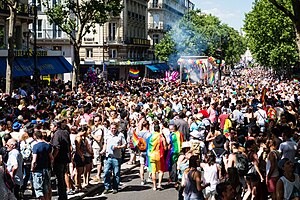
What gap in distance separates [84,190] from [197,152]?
356 centimetres

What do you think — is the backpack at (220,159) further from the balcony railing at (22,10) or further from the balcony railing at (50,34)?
the balcony railing at (50,34)

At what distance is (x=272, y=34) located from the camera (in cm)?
5559

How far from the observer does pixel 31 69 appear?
35094 millimetres

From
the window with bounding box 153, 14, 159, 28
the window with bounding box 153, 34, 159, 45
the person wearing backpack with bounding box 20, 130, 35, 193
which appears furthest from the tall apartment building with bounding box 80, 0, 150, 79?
the person wearing backpack with bounding box 20, 130, 35, 193

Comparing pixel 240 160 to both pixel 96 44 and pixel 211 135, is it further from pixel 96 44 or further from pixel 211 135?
pixel 96 44

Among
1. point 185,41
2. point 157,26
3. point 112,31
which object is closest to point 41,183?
point 112,31

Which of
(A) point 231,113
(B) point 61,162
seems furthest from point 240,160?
(A) point 231,113

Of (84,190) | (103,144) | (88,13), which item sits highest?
(88,13)

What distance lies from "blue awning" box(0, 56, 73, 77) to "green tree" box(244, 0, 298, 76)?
881 inches

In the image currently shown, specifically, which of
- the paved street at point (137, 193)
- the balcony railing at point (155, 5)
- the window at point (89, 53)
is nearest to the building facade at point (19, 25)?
the paved street at point (137, 193)

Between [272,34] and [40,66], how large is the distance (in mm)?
26954

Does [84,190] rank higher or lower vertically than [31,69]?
lower

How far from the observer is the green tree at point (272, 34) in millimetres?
53844

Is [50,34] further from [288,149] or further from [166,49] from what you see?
[288,149]
